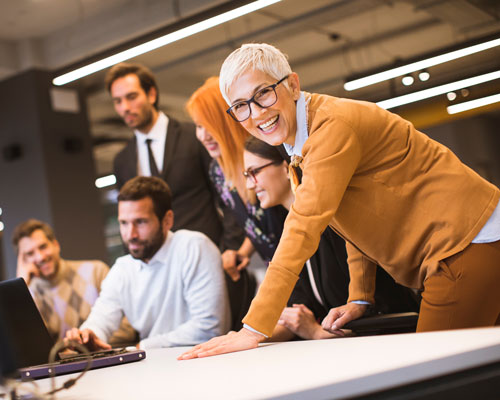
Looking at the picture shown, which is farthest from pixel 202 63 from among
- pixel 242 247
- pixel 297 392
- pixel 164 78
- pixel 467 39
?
pixel 297 392

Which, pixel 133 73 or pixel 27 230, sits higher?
pixel 133 73

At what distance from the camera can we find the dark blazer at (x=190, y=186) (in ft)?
11.0

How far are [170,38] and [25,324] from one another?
2794mm

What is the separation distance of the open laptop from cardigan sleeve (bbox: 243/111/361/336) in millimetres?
395

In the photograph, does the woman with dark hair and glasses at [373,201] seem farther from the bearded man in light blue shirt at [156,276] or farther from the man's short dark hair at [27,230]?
the man's short dark hair at [27,230]

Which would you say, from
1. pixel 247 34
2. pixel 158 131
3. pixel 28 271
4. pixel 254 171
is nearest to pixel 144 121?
pixel 158 131

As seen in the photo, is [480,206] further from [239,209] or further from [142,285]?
[142,285]

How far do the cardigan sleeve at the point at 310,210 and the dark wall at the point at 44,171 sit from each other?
5.40 metres

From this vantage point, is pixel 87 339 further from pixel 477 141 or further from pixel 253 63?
pixel 477 141

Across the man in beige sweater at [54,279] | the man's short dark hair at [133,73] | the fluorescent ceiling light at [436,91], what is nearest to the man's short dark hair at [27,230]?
the man in beige sweater at [54,279]

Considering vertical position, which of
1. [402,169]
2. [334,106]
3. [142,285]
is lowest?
[142,285]

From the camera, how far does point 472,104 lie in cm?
418

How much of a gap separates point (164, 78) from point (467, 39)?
514 cm

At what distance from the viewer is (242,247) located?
3.06 m
